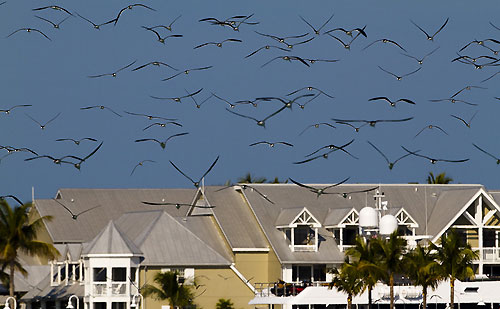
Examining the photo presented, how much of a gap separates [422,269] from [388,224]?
9.07 metres

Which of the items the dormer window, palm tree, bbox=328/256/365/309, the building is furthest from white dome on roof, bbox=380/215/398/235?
palm tree, bbox=328/256/365/309

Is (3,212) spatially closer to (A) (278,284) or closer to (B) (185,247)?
(B) (185,247)

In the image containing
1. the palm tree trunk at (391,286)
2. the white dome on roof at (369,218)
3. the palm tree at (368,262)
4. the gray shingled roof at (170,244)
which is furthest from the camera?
the gray shingled roof at (170,244)

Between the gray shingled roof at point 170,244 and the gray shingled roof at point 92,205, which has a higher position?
the gray shingled roof at point 92,205

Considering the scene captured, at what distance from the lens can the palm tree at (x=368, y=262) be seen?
3061 inches

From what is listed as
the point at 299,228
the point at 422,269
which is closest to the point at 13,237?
the point at 299,228

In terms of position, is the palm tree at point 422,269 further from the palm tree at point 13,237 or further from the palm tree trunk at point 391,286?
the palm tree at point 13,237

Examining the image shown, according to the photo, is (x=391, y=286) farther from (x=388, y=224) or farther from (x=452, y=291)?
(x=388, y=224)

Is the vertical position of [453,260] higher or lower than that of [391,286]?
higher

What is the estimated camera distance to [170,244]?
91.4 m

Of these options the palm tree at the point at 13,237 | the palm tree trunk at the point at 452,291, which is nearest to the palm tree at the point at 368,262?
the palm tree trunk at the point at 452,291

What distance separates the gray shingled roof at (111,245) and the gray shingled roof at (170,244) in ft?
7.14

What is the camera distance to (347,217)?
93.7 metres

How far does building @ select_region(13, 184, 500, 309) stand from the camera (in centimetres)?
8681
